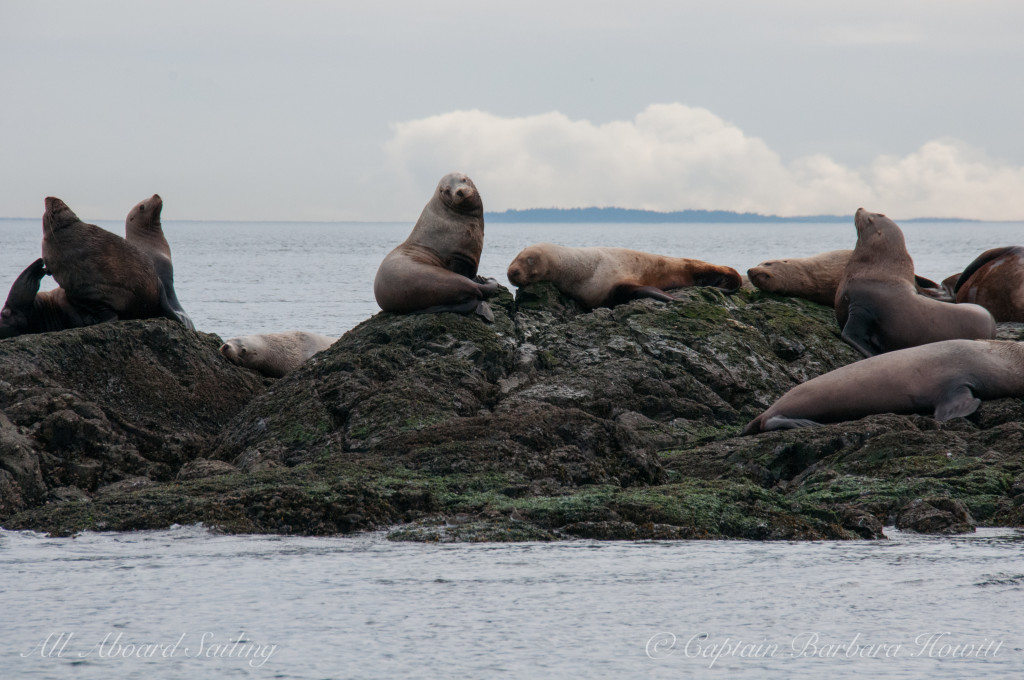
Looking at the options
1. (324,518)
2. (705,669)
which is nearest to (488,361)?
(324,518)

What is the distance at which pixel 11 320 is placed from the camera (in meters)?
10.8

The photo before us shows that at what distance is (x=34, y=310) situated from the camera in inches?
429

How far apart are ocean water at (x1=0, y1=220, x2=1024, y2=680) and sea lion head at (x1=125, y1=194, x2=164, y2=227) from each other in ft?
23.4

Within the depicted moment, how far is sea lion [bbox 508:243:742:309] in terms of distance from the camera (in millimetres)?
10898

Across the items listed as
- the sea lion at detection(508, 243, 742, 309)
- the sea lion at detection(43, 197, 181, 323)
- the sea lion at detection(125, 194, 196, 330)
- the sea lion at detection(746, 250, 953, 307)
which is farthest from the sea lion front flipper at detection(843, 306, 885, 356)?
the sea lion at detection(125, 194, 196, 330)

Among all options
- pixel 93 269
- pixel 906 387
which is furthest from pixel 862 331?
pixel 93 269

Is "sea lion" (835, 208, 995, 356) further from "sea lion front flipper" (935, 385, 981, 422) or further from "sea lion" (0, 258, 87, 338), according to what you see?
"sea lion" (0, 258, 87, 338)

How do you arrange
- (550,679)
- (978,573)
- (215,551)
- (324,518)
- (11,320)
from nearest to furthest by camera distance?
(550,679), (978,573), (215,551), (324,518), (11,320)

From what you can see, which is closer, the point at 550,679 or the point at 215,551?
the point at 550,679

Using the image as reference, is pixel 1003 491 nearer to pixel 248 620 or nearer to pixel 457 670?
pixel 457 670

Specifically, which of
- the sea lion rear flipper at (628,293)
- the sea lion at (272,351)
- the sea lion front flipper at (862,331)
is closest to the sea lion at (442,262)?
the sea lion rear flipper at (628,293)

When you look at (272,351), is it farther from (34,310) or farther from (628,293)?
(628,293)

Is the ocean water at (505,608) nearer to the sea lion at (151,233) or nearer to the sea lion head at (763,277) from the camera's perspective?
the sea lion head at (763,277)

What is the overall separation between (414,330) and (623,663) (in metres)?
5.71
